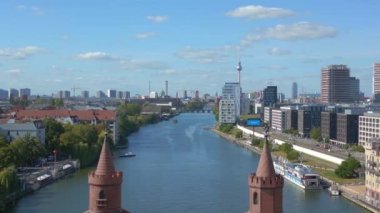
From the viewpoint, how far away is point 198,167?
34844 mm

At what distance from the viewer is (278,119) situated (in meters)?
71.9

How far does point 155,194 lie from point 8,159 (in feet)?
24.6

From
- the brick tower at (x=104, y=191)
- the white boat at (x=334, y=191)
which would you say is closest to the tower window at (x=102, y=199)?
the brick tower at (x=104, y=191)

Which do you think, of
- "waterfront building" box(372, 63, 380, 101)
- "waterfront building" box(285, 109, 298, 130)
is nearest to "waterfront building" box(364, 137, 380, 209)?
"waterfront building" box(285, 109, 298, 130)

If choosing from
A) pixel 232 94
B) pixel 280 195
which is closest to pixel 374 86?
pixel 232 94

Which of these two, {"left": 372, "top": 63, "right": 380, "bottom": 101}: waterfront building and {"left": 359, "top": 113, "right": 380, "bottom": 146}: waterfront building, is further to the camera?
{"left": 372, "top": 63, "right": 380, "bottom": 101}: waterfront building

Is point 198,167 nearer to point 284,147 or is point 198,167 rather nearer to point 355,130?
point 284,147

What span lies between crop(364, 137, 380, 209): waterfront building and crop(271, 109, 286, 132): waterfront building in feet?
142

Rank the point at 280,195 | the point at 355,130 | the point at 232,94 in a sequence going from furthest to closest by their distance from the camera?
the point at 232,94 → the point at 355,130 → the point at 280,195

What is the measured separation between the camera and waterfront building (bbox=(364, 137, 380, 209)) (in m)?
24.2

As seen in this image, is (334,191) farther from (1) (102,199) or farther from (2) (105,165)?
(1) (102,199)

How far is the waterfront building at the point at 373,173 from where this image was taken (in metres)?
24.2

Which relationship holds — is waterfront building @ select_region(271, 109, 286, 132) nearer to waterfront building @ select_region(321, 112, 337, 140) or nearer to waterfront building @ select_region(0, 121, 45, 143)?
waterfront building @ select_region(321, 112, 337, 140)

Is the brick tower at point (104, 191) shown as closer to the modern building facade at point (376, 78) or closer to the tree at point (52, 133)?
the tree at point (52, 133)
